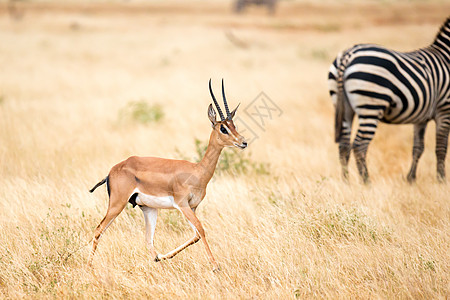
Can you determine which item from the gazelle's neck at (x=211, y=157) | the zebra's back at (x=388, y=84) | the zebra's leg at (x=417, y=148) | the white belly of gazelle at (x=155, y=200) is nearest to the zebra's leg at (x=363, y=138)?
the zebra's back at (x=388, y=84)

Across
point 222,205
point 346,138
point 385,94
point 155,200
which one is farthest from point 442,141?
point 155,200

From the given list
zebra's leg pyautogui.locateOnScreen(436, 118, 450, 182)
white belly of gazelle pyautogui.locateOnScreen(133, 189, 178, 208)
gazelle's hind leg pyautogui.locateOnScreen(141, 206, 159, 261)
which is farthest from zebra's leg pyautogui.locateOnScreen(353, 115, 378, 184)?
white belly of gazelle pyautogui.locateOnScreen(133, 189, 178, 208)

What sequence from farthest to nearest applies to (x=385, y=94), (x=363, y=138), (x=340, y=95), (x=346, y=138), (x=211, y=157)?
(x=346, y=138), (x=340, y=95), (x=363, y=138), (x=385, y=94), (x=211, y=157)

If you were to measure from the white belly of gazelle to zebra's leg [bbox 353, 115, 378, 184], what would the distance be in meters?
4.18

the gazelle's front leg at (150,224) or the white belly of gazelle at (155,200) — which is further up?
the white belly of gazelle at (155,200)

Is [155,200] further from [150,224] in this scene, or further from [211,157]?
[211,157]

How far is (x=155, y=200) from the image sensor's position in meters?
4.04

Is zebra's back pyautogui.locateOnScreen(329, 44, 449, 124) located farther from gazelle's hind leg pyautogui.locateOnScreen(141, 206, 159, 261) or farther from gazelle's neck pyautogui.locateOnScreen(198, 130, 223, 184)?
gazelle's hind leg pyautogui.locateOnScreen(141, 206, 159, 261)

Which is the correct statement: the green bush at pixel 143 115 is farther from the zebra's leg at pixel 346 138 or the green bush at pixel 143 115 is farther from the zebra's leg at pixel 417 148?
the zebra's leg at pixel 417 148

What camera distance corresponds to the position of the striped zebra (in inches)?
290

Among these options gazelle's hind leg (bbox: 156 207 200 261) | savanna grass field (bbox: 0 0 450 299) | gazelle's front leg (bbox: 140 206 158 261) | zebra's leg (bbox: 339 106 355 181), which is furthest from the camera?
zebra's leg (bbox: 339 106 355 181)

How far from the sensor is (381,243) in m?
4.87

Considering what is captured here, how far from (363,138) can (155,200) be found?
4460 millimetres

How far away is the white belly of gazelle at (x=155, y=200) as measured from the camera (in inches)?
158
